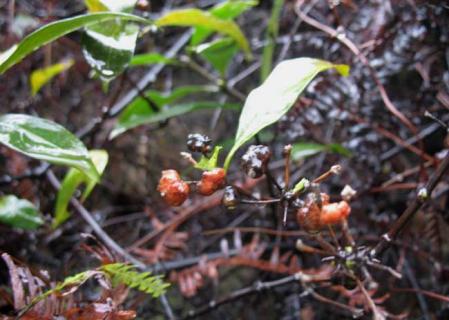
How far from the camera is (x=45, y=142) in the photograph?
681 mm

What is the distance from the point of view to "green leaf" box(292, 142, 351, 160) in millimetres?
920

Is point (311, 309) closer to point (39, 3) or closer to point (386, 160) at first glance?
point (386, 160)

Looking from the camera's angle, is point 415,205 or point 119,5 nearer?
point 415,205

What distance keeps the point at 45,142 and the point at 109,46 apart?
0.17 meters

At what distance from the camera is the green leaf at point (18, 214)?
0.84m

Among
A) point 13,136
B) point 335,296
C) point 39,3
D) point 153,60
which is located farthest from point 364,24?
point 39,3

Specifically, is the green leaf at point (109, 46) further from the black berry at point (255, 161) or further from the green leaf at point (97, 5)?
the black berry at point (255, 161)

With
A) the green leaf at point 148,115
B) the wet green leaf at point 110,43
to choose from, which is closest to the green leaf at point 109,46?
the wet green leaf at point 110,43

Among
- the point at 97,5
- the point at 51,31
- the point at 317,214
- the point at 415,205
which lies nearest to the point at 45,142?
the point at 51,31

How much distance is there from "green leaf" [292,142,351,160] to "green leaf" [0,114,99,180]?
397 millimetres

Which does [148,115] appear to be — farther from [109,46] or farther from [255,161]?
[255,161]

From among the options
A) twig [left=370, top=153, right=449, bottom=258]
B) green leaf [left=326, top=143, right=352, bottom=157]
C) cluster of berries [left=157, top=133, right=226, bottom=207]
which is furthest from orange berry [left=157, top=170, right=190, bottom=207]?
green leaf [left=326, top=143, right=352, bottom=157]

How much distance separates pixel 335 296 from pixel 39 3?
3.64ft

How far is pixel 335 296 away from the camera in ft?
3.11
